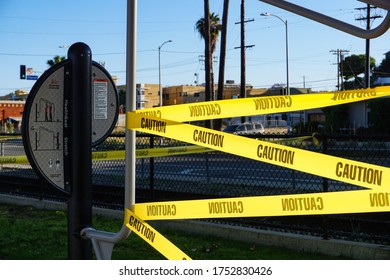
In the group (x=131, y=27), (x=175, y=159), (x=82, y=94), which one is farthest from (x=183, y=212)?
(x=175, y=159)

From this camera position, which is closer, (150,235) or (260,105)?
(150,235)

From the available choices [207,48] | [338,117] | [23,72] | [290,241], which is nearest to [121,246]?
[290,241]

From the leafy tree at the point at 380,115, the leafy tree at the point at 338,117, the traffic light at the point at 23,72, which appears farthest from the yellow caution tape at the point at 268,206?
the traffic light at the point at 23,72

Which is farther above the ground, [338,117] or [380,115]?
[338,117]

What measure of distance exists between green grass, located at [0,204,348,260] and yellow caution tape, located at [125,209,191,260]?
327cm

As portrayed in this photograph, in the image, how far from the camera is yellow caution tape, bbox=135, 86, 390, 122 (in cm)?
253

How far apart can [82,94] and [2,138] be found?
389 inches

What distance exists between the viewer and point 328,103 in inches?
104

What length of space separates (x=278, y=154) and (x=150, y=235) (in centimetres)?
69

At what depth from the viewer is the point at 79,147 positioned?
2.24 meters

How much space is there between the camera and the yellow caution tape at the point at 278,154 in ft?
7.49

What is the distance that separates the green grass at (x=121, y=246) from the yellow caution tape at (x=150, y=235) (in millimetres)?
3271

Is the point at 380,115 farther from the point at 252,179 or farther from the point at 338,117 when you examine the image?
the point at 252,179

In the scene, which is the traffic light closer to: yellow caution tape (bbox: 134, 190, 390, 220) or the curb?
the curb
